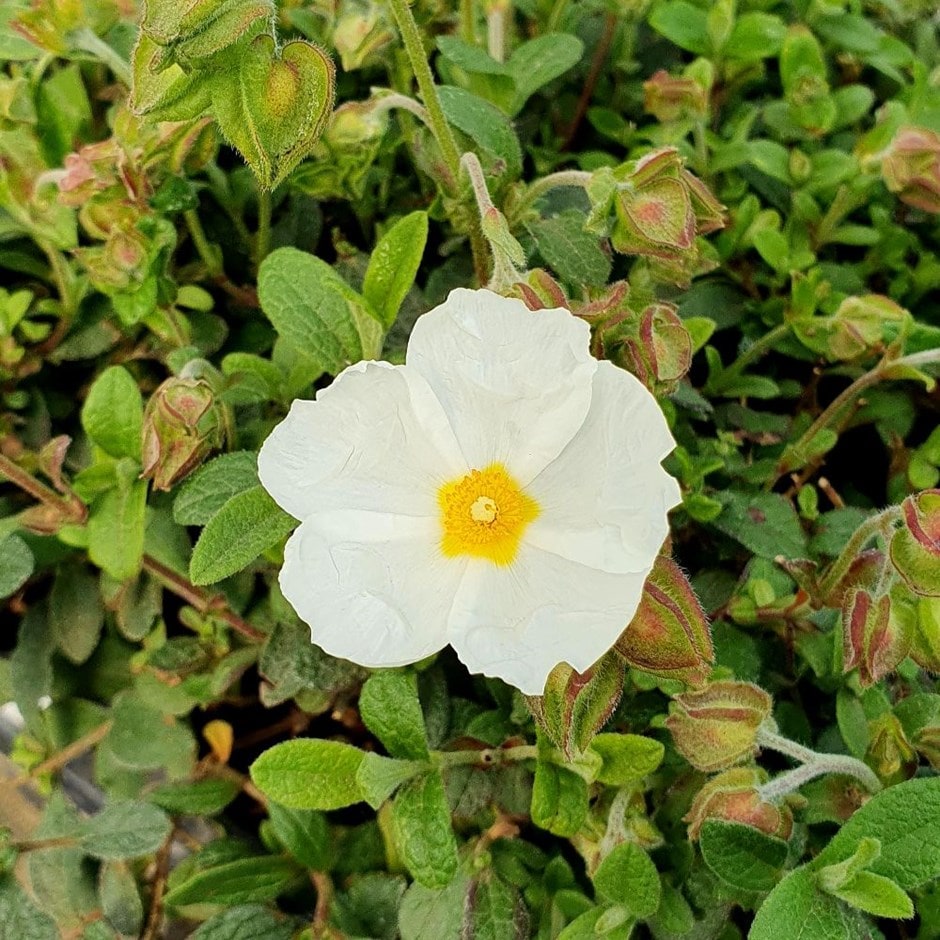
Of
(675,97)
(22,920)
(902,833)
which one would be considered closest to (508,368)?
(902,833)

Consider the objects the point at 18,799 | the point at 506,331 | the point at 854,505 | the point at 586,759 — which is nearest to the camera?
the point at 506,331

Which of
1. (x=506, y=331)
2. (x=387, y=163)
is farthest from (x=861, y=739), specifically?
(x=387, y=163)

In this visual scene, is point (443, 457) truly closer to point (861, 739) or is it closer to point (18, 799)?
point (861, 739)

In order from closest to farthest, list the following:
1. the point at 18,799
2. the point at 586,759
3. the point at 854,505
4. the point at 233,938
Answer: the point at 586,759, the point at 233,938, the point at 854,505, the point at 18,799

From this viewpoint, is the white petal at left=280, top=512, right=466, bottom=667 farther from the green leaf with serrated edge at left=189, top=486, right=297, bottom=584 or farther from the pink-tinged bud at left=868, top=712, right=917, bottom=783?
the pink-tinged bud at left=868, top=712, right=917, bottom=783

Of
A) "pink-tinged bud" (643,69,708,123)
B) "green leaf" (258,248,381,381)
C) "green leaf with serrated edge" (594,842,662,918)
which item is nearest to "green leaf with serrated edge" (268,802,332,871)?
"green leaf with serrated edge" (594,842,662,918)

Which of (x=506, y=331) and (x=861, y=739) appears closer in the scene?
(x=506, y=331)
